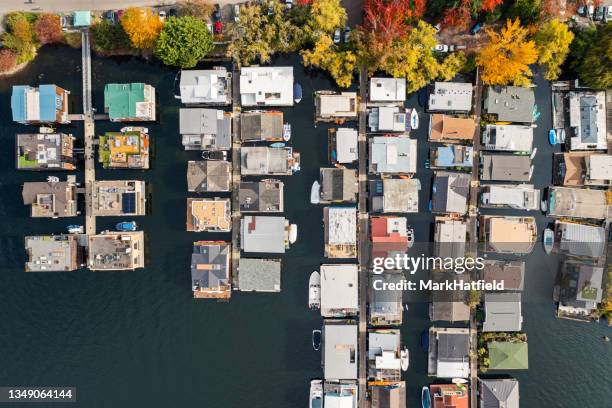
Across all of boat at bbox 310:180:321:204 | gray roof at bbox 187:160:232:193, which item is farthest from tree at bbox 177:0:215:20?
boat at bbox 310:180:321:204

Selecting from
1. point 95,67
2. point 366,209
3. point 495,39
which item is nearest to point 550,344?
point 366,209

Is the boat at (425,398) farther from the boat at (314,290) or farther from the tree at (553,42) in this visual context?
the tree at (553,42)

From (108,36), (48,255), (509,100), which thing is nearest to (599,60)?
(509,100)

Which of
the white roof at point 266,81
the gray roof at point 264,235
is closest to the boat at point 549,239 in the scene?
the gray roof at point 264,235

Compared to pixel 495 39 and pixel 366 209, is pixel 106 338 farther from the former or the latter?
pixel 495 39

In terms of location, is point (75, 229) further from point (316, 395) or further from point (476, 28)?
point (476, 28)
